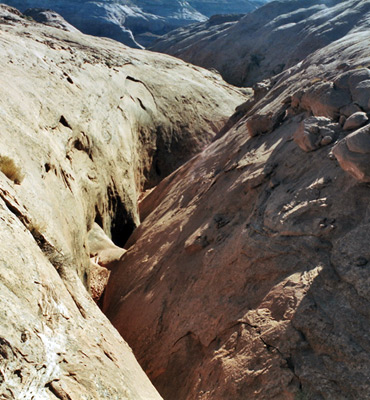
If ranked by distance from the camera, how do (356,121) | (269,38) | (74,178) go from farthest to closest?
(269,38), (74,178), (356,121)

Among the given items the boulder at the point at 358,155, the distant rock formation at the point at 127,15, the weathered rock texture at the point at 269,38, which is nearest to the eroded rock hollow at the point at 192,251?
the boulder at the point at 358,155

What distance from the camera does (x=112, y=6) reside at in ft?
176

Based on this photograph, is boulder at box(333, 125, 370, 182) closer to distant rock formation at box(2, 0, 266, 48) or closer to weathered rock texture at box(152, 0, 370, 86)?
weathered rock texture at box(152, 0, 370, 86)

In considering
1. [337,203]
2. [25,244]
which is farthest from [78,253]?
[337,203]

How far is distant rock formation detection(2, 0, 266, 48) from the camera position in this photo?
4856cm

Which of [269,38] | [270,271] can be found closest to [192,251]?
[270,271]

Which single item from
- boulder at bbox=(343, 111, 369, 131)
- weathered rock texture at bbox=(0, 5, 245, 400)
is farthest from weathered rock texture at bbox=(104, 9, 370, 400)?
weathered rock texture at bbox=(0, 5, 245, 400)

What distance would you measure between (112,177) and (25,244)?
6376 millimetres

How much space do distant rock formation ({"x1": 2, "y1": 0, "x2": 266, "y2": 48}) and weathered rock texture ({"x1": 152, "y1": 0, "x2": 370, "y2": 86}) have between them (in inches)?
565

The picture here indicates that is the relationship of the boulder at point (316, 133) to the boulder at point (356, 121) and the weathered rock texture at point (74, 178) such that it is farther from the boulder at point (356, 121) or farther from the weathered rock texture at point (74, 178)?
the weathered rock texture at point (74, 178)

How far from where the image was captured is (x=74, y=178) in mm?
7602

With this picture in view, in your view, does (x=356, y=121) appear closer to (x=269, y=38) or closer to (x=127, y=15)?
(x=269, y=38)

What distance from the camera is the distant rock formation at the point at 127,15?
Result: 48562mm

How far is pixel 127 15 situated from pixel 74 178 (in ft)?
171
